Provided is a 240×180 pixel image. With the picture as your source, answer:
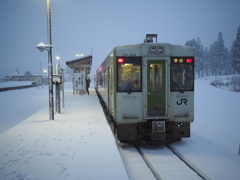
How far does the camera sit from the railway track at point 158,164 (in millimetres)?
4867

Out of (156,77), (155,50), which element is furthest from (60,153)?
(155,50)

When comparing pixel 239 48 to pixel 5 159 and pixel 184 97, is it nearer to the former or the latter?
pixel 184 97

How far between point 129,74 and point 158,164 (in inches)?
112

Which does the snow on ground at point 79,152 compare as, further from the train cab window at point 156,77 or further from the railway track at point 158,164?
the train cab window at point 156,77

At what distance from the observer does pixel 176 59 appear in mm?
6801

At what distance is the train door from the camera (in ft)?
22.2

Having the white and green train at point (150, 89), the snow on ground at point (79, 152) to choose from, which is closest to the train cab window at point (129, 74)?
the white and green train at point (150, 89)

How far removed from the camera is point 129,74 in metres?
6.72

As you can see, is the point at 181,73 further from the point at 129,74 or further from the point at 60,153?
the point at 60,153

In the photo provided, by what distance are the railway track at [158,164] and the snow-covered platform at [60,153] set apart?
630 mm

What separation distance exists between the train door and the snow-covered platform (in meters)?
1.64

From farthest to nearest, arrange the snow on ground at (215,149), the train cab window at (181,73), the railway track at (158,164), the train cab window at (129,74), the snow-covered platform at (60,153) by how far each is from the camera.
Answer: the train cab window at (181,73)
the train cab window at (129,74)
the snow on ground at (215,149)
the railway track at (158,164)
the snow-covered platform at (60,153)

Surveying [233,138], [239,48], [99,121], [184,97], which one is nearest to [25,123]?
[99,121]

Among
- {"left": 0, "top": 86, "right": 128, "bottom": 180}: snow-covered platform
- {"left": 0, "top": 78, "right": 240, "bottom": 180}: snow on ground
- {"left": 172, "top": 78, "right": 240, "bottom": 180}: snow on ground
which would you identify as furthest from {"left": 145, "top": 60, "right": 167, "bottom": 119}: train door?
{"left": 0, "top": 86, "right": 128, "bottom": 180}: snow-covered platform
